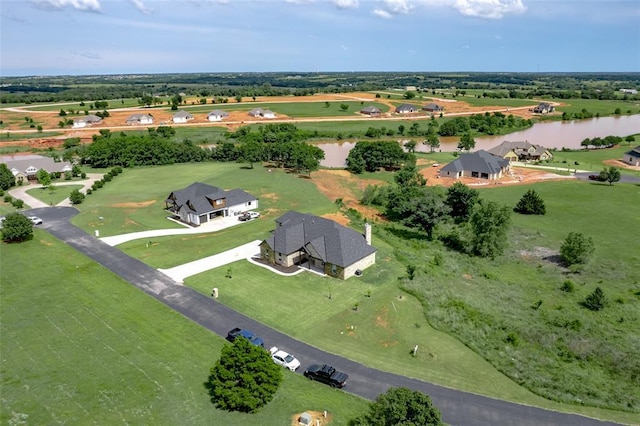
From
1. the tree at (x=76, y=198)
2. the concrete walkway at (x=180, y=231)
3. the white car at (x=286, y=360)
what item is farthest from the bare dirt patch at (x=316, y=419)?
the tree at (x=76, y=198)

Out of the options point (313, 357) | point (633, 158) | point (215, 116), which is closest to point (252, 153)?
point (313, 357)

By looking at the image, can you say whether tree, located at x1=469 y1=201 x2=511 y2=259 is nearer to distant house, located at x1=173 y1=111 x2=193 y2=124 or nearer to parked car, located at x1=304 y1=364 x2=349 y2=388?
parked car, located at x1=304 y1=364 x2=349 y2=388

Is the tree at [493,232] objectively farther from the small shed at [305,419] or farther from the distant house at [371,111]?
the distant house at [371,111]

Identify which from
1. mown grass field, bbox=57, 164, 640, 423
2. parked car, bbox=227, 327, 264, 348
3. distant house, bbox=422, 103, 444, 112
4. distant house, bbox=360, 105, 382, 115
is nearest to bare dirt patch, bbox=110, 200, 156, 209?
mown grass field, bbox=57, 164, 640, 423

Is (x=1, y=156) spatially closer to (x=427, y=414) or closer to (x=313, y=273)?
(x=313, y=273)

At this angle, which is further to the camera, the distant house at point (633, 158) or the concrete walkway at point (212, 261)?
the distant house at point (633, 158)
